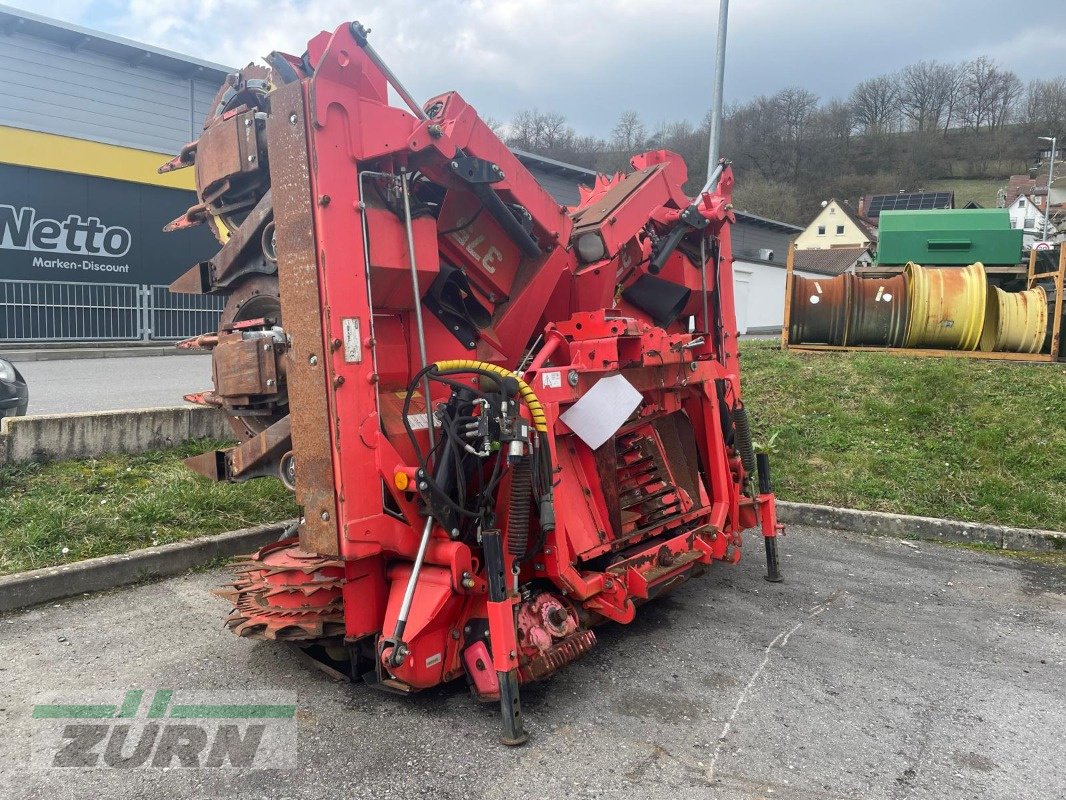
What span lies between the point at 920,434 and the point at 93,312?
15.1 metres

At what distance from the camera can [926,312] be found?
8.98 metres

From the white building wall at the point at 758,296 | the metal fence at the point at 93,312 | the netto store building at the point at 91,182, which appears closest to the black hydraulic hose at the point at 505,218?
the metal fence at the point at 93,312

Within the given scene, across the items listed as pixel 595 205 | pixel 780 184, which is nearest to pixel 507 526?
pixel 595 205

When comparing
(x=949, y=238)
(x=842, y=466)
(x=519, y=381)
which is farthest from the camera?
(x=949, y=238)

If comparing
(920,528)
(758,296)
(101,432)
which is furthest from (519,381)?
(758,296)

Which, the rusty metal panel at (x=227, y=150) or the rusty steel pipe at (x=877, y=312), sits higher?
the rusty metal panel at (x=227, y=150)

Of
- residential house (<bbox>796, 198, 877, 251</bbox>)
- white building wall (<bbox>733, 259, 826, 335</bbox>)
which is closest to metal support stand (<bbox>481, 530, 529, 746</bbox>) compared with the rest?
white building wall (<bbox>733, 259, 826, 335</bbox>)

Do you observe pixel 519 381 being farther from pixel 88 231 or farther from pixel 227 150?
pixel 88 231

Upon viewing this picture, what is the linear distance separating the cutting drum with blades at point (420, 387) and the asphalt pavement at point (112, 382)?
5.01 m

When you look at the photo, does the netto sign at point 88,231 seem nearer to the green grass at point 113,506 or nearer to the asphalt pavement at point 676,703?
the green grass at point 113,506

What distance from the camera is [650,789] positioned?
2633mm

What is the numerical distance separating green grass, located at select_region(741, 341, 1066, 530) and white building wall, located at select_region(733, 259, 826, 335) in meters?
19.6

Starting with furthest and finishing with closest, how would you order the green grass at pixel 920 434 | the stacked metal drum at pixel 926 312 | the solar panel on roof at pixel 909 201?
the solar panel on roof at pixel 909 201 < the stacked metal drum at pixel 926 312 < the green grass at pixel 920 434

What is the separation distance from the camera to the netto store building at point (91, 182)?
15281 mm
